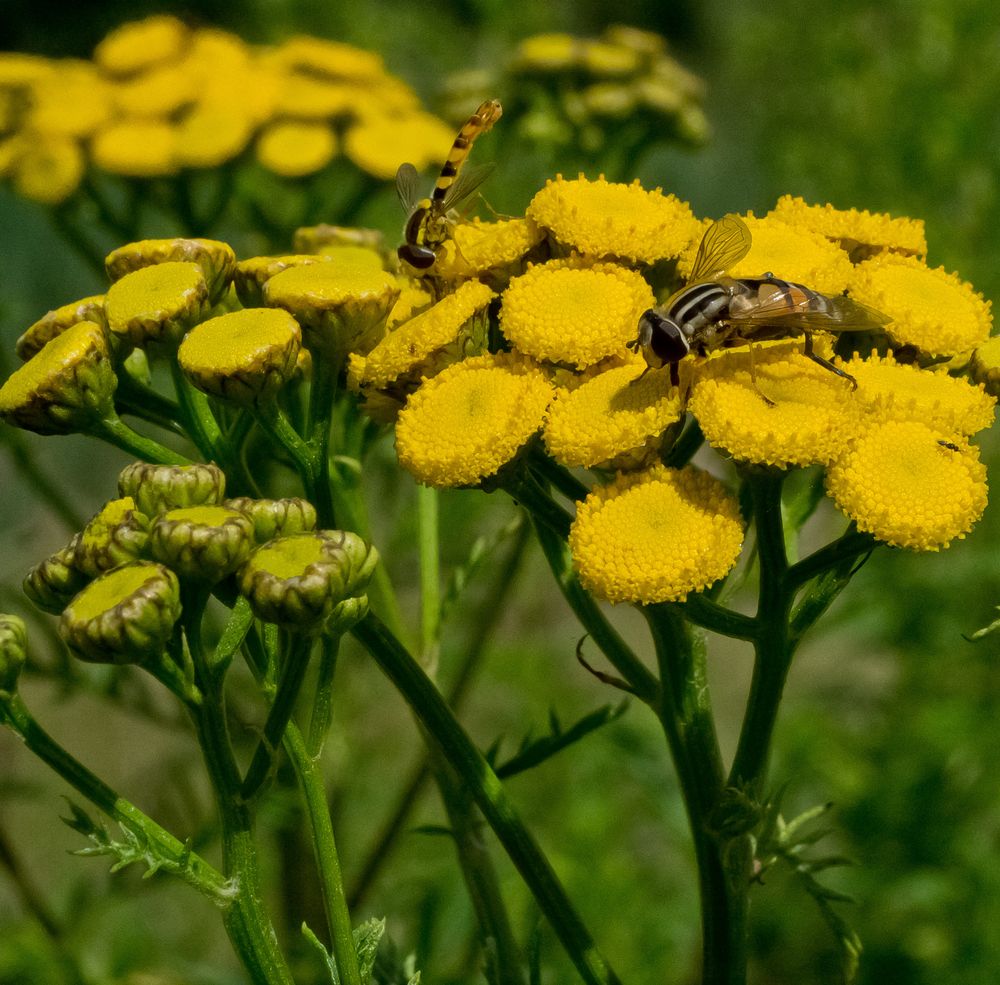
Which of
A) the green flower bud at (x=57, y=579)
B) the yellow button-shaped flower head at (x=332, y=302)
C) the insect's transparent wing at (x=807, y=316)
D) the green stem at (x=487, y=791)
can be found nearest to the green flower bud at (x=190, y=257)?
the yellow button-shaped flower head at (x=332, y=302)

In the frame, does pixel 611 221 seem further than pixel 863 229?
No

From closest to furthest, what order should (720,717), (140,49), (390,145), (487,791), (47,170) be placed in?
(487,791), (47,170), (390,145), (140,49), (720,717)

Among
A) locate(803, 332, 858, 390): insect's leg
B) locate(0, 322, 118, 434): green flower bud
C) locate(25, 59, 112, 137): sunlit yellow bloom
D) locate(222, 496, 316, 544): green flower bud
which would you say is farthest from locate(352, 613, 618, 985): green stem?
locate(25, 59, 112, 137): sunlit yellow bloom

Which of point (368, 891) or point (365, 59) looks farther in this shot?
point (365, 59)

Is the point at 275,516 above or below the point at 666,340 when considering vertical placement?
below

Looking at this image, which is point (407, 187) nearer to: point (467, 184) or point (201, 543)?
point (467, 184)

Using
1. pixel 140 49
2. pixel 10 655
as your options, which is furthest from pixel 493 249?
pixel 140 49

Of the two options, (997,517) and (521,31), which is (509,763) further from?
(521,31)

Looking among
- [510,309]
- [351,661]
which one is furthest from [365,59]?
[510,309]
